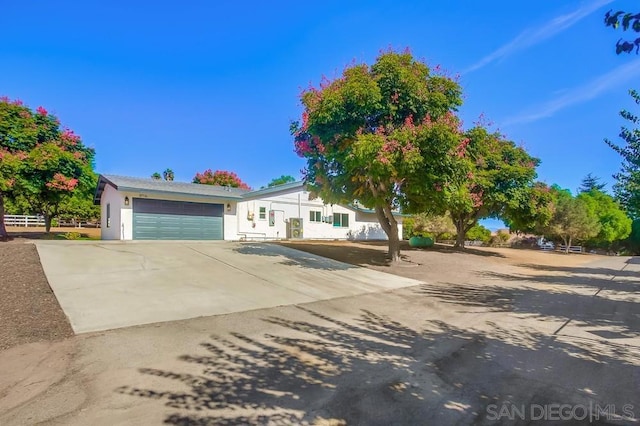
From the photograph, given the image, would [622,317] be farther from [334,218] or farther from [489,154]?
[334,218]

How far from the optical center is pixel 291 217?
89.8 ft

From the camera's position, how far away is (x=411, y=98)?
13070mm

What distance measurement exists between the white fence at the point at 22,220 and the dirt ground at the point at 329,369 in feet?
134

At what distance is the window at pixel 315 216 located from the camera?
28833mm

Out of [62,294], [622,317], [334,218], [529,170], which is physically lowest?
[622,317]

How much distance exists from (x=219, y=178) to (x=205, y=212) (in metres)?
22.3

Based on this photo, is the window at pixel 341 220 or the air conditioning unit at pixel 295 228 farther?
the window at pixel 341 220

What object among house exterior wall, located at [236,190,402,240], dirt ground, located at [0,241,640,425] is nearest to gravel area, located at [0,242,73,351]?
dirt ground, located at [0,241,640,425]

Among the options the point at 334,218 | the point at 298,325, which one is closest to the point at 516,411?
the point at 298,325

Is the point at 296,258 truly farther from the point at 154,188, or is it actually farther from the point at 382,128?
the point at 154,188

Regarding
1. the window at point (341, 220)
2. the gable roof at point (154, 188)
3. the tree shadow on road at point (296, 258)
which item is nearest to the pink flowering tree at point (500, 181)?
the tree shadow on road at point (296, 258)

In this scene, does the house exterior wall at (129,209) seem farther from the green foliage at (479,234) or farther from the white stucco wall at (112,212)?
the green foliage at (479,234)

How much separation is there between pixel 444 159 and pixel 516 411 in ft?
32.4

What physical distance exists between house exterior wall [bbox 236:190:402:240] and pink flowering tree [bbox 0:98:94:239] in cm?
989
